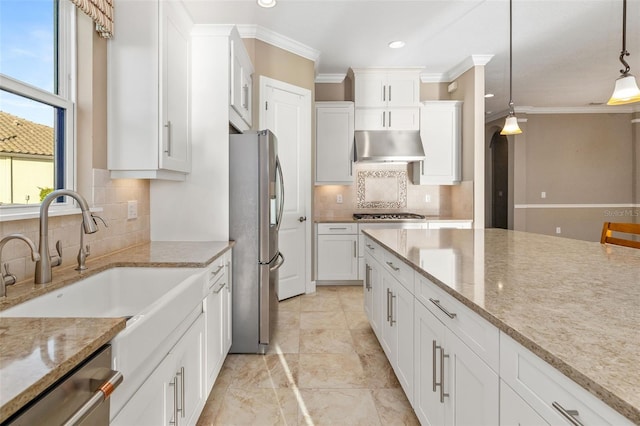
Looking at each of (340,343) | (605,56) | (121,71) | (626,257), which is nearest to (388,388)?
(340,343)

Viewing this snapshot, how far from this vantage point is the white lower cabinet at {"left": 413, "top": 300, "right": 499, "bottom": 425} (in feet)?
3.37

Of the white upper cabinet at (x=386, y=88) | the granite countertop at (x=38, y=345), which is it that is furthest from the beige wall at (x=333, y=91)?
the granite countertop at (x=38, y=345)

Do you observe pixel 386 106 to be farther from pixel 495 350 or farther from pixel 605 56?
pixel 495 350

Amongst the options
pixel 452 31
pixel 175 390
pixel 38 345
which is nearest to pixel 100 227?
pixel 175 390

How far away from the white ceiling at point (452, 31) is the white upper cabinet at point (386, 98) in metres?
0.14

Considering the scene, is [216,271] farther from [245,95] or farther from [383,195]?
[383,195]

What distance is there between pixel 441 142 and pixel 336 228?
188 centimetres

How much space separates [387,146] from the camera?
4613 mm

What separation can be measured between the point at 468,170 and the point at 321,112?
6.79 feet

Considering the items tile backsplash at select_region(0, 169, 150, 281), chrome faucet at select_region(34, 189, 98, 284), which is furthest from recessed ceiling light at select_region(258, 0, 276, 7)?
chrome faucet at select_region(34, 189, 98, 284)

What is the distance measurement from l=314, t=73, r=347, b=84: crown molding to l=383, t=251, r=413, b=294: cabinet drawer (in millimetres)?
3361

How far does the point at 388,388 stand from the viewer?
83.9 inches

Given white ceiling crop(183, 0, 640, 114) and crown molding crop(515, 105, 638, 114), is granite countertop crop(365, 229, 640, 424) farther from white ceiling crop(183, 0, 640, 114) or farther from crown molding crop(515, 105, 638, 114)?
crown molding crop(515, 105, 638, 114)

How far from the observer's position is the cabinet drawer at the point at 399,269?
175 centimetres
